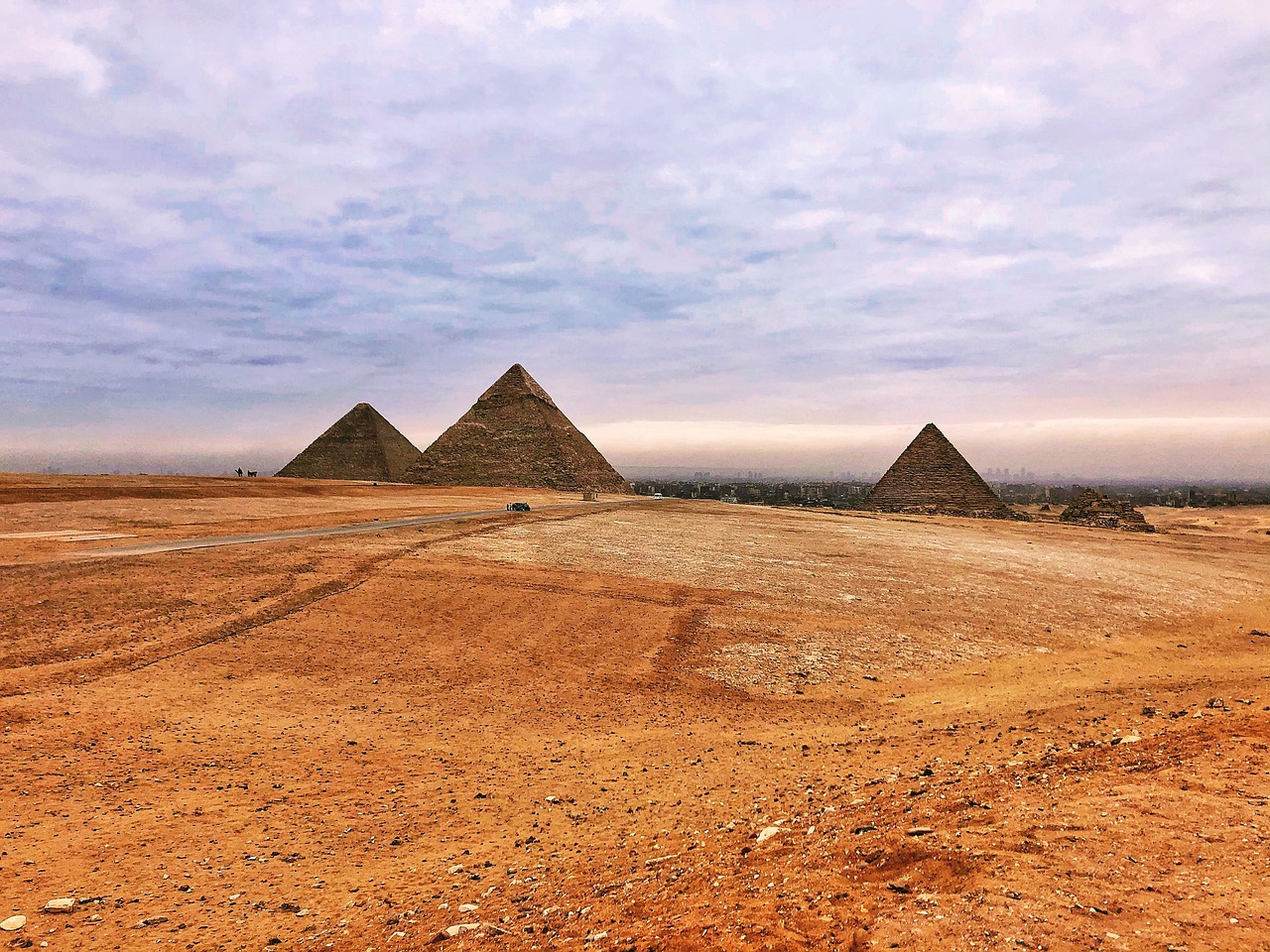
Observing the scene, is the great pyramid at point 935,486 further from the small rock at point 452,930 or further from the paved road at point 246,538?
the small rock at point 452,930

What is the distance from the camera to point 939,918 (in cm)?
343

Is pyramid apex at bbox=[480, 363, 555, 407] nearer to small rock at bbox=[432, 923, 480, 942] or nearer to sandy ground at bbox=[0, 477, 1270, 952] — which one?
sandy ground at bbox=[0, 477, 1270, 952]

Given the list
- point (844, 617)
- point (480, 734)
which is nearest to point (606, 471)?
point (844, 617)

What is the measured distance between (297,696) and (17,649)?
521cm

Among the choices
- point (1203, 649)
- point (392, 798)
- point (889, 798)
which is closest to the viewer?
point (889, 798)

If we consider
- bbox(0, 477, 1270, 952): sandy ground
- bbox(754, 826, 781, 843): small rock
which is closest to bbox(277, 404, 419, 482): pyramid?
bbox(0, 477, 1270, 952): sandy ground

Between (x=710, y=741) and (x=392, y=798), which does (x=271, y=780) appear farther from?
(x=710, y=741)

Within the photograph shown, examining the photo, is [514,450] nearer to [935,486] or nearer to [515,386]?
[515,386]

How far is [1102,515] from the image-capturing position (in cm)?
5375

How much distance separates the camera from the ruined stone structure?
51375 millimetres

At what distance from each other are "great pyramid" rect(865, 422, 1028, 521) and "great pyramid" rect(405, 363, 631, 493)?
35526 mm

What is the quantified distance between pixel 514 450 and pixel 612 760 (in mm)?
71707

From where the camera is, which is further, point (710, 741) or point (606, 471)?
point (606, 471)

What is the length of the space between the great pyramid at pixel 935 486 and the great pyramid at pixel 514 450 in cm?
3553
